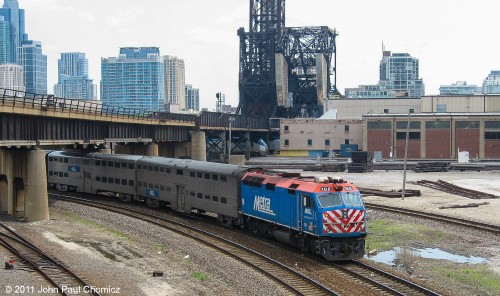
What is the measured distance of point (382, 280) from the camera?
23766 millimetres

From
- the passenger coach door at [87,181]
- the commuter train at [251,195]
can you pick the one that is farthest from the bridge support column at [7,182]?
the passenger coach door at [87,181]

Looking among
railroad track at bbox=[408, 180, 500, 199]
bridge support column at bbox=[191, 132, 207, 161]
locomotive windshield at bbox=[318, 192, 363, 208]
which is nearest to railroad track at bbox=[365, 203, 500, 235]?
locomotive windshield at bbox=[318, 192, 363, 208]

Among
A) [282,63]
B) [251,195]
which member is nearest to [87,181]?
[251,195]

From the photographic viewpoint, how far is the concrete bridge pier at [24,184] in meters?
41.2

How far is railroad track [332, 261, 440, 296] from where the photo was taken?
71.8 feet

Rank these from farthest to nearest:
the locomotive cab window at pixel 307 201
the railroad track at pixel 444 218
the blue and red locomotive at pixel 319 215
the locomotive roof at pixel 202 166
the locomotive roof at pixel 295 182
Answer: the railroad track at pixel 444 218 < the locomotive roof at pixel 202 166 < the locomotive roof at pixel 295 182 < the locomotive cab window at pixel 307 201 < the blue and red locomotive at pixel 319 215

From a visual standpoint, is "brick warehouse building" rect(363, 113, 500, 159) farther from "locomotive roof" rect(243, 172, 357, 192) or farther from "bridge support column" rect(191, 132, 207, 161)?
"locomotive roof" rect(243, 172, 357, 192)

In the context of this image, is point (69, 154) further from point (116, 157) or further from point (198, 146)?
point (198, 146)

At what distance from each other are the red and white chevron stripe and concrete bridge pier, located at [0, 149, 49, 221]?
2231 cm

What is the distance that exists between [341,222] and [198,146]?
188 ft

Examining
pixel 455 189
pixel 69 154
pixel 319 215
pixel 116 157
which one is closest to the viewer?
pixel 319 215

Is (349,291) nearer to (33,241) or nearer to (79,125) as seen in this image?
(33,241)

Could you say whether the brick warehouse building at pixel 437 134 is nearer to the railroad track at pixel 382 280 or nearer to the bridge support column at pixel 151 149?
the bridge support column at pixel 151 149

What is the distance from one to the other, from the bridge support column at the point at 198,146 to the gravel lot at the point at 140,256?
3510 cm
